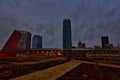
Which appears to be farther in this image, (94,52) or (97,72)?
(94,52)

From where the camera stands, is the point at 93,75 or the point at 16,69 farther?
the point at 16,69

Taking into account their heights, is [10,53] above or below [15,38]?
below

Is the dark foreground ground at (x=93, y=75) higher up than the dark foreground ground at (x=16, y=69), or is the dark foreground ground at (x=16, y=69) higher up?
the dark foreground ground at (x=16, y=69)

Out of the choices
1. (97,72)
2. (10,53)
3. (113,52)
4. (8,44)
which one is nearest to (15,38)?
(8,44)

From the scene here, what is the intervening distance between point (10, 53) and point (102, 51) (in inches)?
2996

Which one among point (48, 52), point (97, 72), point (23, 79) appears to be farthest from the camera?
point (48, 52)

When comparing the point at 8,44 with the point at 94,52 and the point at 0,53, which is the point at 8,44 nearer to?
the point at 0,53

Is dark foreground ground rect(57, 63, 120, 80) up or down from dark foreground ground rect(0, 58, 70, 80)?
down

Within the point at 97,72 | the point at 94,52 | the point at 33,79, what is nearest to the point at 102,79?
the point at 97,72

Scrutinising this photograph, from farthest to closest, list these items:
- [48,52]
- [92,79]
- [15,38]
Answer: [48,52] → [15,38] → [92,79]

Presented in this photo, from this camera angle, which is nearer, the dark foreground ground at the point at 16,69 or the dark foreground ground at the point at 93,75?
the dark foreground ground at the point at 16,69

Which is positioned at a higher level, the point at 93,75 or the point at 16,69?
the point at 16,69

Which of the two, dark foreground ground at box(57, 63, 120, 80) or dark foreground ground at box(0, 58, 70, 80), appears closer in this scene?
dark foreground ground at box(0, 58, 70, 80)

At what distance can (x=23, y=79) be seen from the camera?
8000 mm
